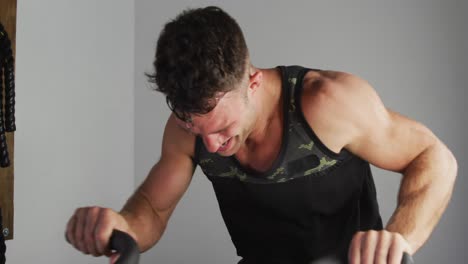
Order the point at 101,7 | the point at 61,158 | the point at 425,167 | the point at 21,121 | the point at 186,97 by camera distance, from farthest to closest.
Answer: the point at 101,7 → the point at 61,158 → the point at 21,121 → the point at 425,167 → the point at 186,97

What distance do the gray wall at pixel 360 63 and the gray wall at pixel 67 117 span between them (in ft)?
0.49

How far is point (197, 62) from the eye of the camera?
96cm

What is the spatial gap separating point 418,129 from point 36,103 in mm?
1358

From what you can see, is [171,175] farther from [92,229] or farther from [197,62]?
[197,62]

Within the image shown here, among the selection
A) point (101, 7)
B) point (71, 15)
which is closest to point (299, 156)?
point (71, 15)

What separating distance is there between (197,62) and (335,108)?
36cm

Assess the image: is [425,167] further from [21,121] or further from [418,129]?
[21,121]

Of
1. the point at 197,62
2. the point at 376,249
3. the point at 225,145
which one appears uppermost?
the point at 197,62

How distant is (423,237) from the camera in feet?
3.43

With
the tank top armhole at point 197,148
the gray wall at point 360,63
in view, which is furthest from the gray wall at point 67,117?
the tank top armhole at point 197,148

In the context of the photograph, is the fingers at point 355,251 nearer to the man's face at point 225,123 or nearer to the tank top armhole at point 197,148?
the man's face at point 225,123

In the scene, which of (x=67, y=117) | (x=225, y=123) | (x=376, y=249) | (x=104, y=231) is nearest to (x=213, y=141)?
(x=225, y=123)

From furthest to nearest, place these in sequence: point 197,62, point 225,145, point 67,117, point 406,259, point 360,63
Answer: point 360,63 → point 67,117 → point 225,145 → point 197,62 → point 406,259

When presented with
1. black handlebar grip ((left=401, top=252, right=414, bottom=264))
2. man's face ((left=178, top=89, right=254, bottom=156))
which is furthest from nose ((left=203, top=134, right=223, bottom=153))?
black handlebar grip ((left=401, top=252, right=414, bottom=264))
